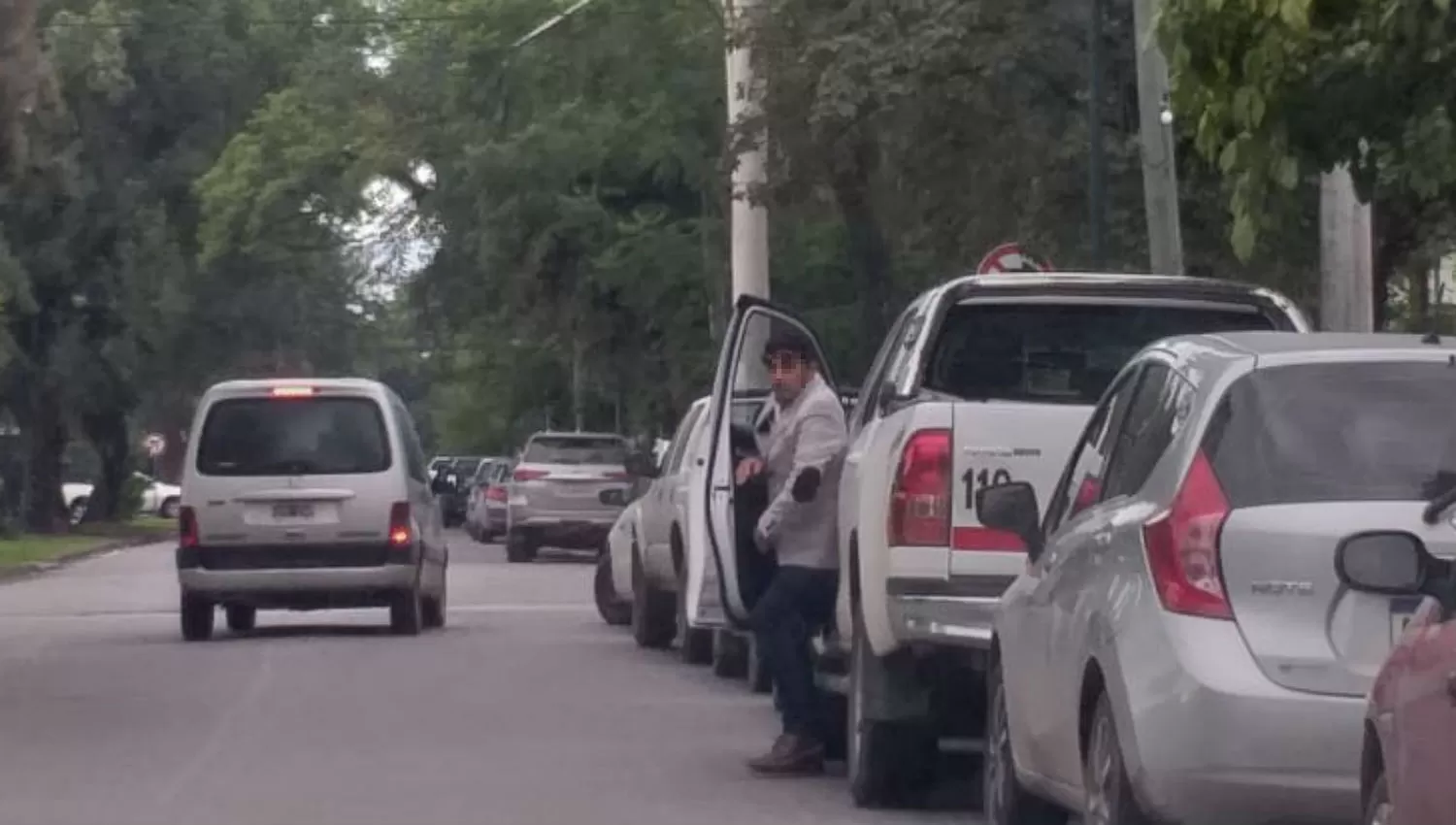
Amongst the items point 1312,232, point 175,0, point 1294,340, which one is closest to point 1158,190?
point 1312,232

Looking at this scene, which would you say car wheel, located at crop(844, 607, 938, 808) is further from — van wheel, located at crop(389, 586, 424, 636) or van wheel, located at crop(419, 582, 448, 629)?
van wheel, located at crop(419, 582, 448, 629)

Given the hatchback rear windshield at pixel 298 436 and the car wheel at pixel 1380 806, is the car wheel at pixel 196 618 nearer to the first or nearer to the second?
the hatchback rear windshield at pixel 298 436

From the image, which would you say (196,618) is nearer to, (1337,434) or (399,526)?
(399,526)

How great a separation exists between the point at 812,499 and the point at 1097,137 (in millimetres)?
10143

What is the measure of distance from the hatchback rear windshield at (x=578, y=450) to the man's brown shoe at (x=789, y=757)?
27.9 m

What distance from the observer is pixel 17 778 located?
45.9ft

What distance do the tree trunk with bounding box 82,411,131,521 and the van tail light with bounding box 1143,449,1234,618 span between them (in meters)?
58.2

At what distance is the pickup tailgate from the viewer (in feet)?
38.1

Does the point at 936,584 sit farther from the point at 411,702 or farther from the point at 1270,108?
the point at 411,702

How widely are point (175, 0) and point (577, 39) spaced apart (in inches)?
906

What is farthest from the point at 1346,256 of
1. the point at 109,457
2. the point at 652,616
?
the point at 109,457

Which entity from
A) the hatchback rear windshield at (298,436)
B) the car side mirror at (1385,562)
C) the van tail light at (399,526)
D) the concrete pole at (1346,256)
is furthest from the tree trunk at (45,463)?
the car side mirror at (1385,562)

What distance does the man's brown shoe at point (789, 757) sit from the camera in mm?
14031

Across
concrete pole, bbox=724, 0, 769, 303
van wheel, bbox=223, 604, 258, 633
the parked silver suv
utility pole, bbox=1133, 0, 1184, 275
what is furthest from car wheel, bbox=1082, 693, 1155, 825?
the parked silver suv
